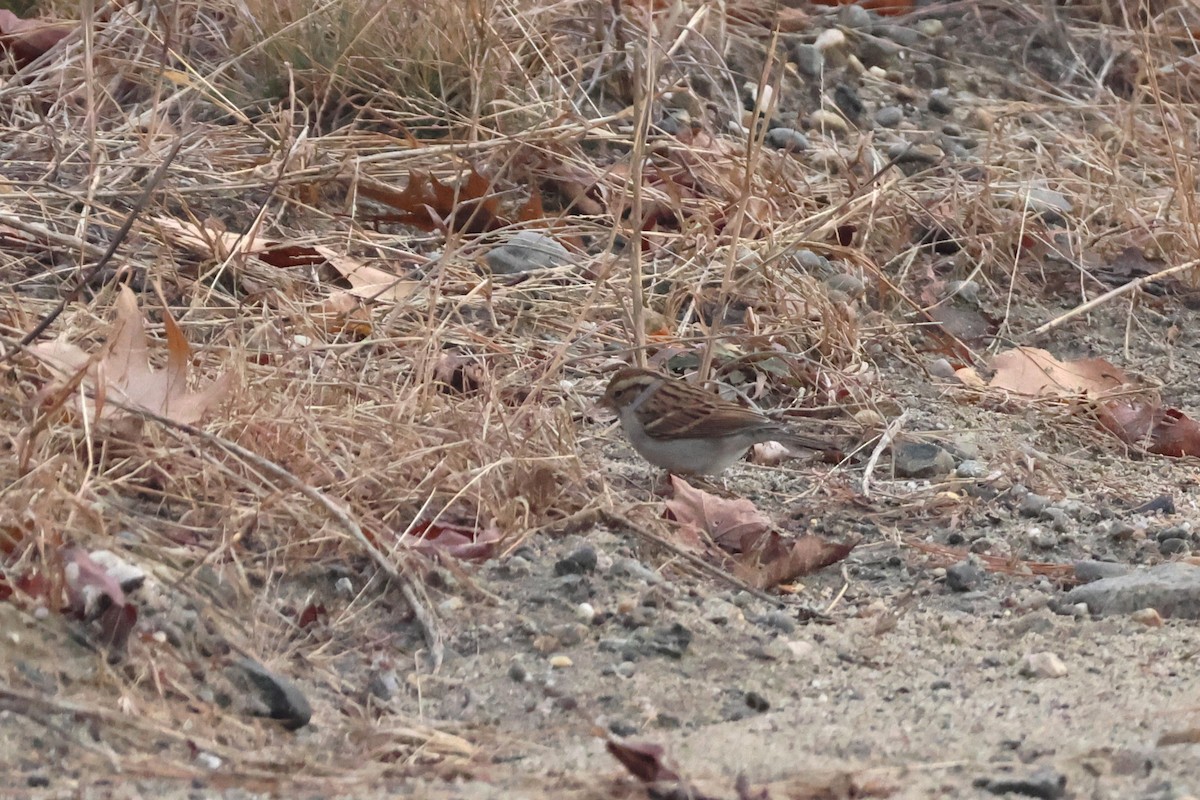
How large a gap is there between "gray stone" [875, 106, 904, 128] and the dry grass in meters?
0.35

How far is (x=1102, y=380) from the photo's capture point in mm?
5309

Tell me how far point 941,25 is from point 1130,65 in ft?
2.94

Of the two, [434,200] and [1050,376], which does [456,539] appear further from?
[1050,376]

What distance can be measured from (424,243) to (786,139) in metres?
1.91

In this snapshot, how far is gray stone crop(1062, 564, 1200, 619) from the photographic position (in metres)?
3.51

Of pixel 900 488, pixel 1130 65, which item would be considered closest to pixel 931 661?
pixel 900 488

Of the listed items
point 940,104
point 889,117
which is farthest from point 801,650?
point 940,104

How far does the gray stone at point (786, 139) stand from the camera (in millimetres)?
6672

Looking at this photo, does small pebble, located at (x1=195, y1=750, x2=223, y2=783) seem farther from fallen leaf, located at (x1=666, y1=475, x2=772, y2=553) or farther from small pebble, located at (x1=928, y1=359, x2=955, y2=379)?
small pebble, located at (x1=928, y1=359, x2=955, y2=379)

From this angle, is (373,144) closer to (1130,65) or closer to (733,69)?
(733,69)

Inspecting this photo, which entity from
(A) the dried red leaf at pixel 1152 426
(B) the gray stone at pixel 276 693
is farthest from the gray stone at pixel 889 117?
(B) the gray stone at pixel 276 693

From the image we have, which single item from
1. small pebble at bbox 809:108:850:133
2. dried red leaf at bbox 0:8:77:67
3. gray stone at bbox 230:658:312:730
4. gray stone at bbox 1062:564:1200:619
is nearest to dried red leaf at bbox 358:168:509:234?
dried red leaf at bbox 0:8:77:67

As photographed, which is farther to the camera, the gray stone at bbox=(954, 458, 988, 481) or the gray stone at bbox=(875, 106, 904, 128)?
the gray stone at bbox=(875, 106, 904, 128)

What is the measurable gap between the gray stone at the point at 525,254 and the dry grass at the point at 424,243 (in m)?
0.06
